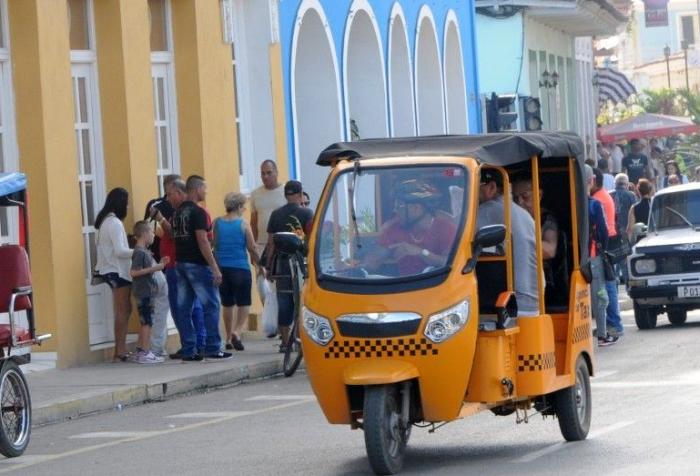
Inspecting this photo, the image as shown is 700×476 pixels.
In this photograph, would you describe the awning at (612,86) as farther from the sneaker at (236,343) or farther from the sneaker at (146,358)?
the sneaker at (146,358)

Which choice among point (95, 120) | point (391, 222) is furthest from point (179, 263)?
point (391, 222)

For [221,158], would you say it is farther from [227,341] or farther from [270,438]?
[270,438]

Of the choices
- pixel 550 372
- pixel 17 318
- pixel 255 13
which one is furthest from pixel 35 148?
pixel 550 372

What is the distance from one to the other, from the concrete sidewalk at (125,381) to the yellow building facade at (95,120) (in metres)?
0.88

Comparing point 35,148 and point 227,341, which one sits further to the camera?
point 227,341

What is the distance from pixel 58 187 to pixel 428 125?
16039 millimetres

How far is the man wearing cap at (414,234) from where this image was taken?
11398mm

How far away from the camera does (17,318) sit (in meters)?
14.7

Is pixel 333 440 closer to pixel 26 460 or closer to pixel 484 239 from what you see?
pixel 26 460

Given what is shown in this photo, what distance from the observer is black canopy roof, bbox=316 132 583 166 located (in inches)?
463

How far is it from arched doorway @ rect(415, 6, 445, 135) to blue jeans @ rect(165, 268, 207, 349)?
14.5 meters

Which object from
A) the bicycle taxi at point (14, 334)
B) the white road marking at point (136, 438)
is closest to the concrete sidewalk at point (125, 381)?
the white road marking at point (136, 438)

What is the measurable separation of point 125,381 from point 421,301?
22.4ft

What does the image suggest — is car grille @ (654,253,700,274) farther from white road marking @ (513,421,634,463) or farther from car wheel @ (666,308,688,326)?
white road marking @ (513,421,634,463)
